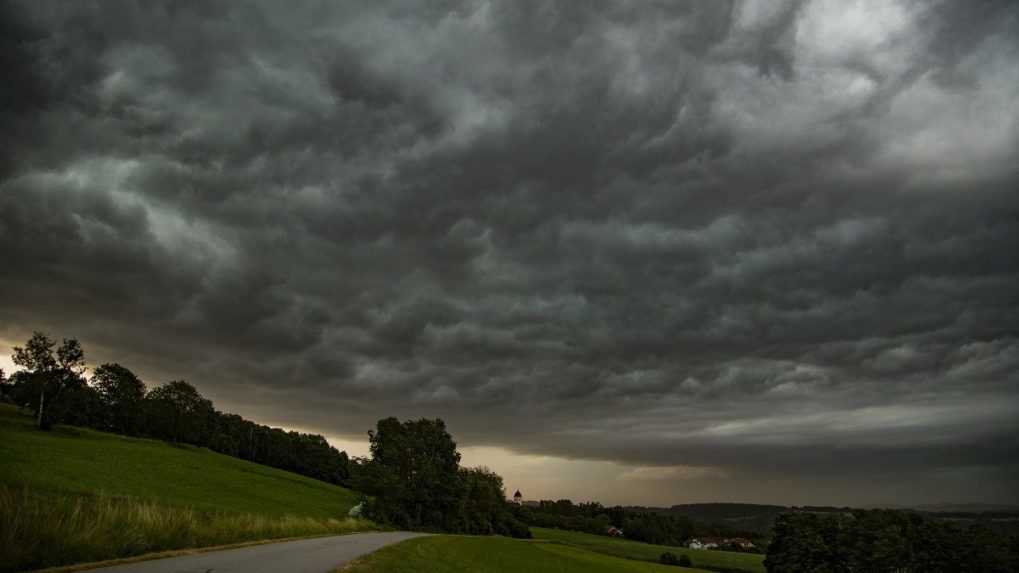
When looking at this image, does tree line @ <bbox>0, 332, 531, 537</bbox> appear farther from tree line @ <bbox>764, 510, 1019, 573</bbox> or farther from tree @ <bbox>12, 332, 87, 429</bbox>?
tree line @ <bbox>764, 510, 1019, 573</bbox>

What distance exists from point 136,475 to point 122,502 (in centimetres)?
5995

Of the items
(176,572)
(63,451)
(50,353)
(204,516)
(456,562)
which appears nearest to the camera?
(176,572)

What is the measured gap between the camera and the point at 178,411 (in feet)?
428

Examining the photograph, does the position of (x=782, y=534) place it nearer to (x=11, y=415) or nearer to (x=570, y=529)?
(x=570, y=529)

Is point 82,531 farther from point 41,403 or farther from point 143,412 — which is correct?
point 143,412

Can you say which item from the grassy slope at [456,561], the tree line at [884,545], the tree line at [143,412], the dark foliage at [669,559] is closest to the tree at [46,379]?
the tree line at [143,412]

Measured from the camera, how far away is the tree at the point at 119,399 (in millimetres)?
120250

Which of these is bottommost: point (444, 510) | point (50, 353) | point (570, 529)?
point (570, 529)

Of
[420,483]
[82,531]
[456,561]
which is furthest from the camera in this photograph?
[420,483]

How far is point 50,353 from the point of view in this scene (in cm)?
9512

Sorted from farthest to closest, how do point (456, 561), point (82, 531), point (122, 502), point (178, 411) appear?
1. point (178, 411)
2. point (456, 561)
3. point (122, 502)
4. point (82, 531)

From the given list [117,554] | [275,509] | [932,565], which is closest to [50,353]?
[275,509]

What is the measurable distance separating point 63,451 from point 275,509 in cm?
2397

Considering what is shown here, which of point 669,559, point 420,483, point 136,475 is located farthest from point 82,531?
point 669,559
